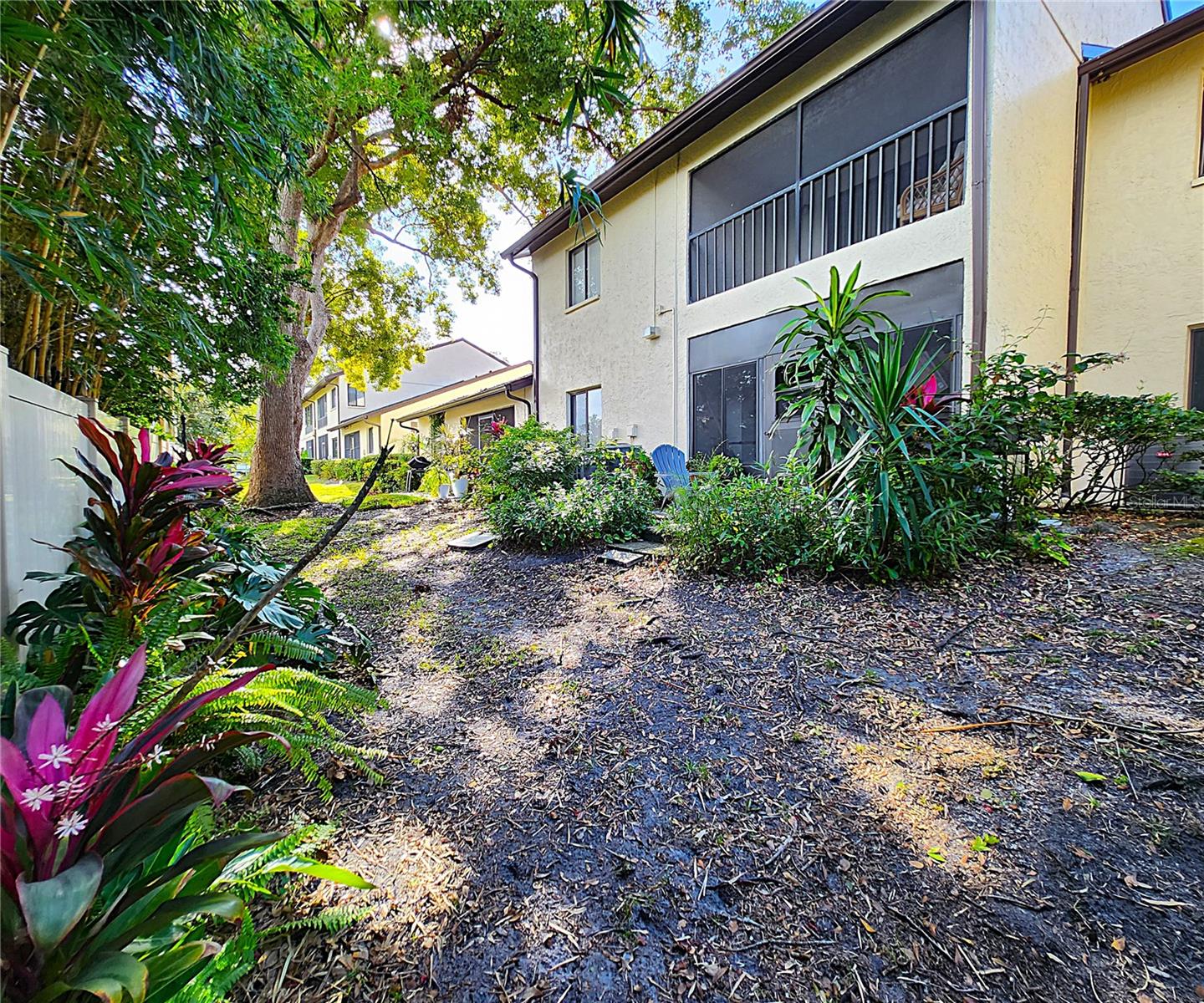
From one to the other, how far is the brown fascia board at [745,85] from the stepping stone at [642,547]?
3.13 m

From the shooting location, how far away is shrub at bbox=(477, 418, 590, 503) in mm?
6094

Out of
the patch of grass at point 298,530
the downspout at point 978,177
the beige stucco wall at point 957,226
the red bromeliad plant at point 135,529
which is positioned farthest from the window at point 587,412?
the red bromeliad plant at point 135,529

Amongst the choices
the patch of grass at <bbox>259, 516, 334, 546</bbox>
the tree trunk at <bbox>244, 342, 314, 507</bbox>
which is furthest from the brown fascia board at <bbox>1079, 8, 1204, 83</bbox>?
the tree trunk at <bbox>244, 342, 314, 507</bbox>

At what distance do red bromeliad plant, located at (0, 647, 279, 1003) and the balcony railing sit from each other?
6696 mm

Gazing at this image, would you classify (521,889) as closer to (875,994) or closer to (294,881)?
(294,881)

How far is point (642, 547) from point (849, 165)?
488 centimetres

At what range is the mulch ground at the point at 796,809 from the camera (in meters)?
1.17

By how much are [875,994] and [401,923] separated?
1.13 m

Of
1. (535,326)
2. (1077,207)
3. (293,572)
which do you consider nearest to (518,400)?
(535,326)

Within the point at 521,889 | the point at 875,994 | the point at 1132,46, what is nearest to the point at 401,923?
the point at 521,889

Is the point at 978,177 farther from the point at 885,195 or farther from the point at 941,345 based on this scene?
the point at 941,345

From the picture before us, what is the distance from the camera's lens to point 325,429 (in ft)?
96.2

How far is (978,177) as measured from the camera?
181 inches

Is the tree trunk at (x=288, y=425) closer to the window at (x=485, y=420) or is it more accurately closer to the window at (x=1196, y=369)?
the window at (x=485, y=420)
